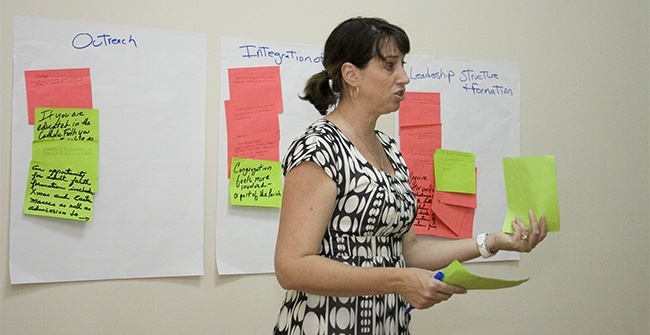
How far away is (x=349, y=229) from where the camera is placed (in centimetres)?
151

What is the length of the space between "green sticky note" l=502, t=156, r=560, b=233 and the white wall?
0.87 meters

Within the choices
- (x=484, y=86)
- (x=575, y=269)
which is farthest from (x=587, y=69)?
(x=575, y=269)

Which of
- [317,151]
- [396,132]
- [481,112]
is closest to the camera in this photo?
[317,151]

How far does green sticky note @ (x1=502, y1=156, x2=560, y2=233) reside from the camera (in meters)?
1.56

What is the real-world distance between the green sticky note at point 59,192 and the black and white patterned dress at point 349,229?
0.72 meters

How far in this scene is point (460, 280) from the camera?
1331 millimetres

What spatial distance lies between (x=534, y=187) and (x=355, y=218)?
1.35ft

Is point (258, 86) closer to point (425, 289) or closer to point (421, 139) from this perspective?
point (421, 139)

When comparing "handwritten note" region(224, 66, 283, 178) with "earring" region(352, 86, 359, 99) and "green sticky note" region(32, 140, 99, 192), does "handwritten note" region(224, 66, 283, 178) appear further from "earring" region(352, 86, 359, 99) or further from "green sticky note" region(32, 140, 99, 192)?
"earring" region(352, 86, 359, 99)

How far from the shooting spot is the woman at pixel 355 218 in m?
1.41

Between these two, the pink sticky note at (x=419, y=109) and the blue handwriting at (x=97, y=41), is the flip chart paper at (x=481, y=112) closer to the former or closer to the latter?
the pink sticky note at (x=419, y=109)

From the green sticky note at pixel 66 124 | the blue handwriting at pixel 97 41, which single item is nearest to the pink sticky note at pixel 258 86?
the blue handwriting at pixel 97 41

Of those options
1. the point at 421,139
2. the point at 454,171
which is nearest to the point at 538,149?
the point at 454,171

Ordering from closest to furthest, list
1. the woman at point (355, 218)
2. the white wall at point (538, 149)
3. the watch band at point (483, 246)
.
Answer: the woman at point (355, 218) → the watch band at point (483, 246) → the white wall at point (538, 149)
